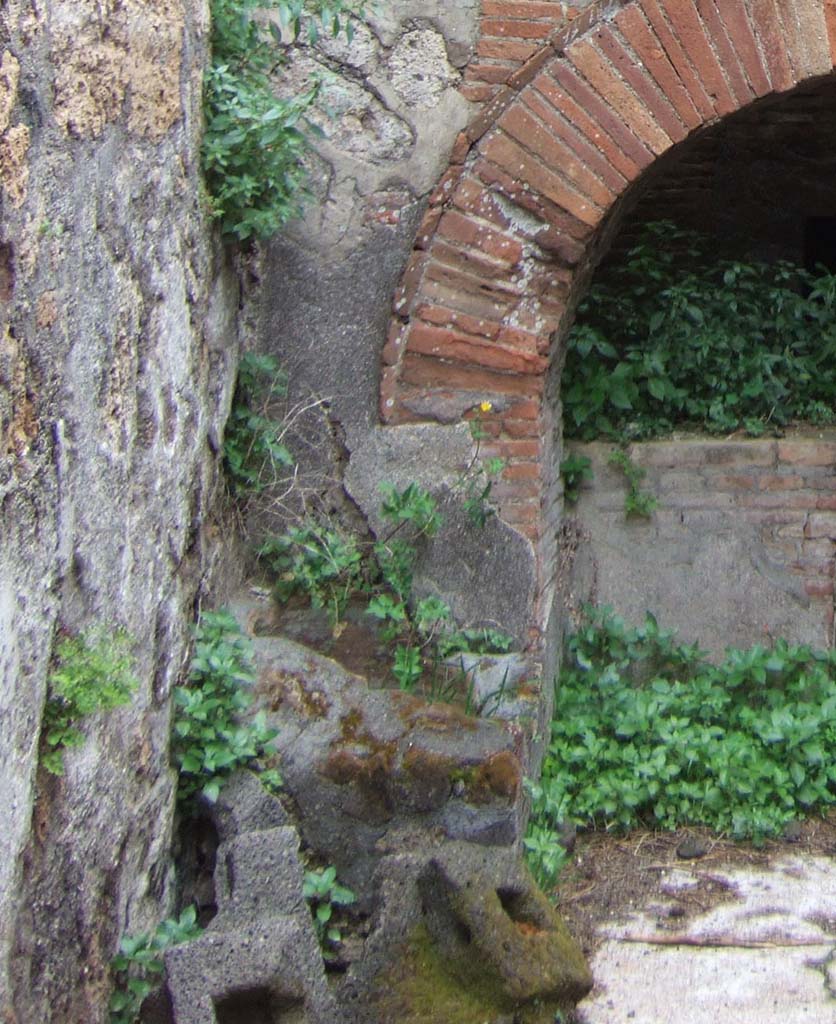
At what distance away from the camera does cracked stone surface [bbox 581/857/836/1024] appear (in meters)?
2.84

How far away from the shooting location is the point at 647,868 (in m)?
3.60

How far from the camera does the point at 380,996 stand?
249cm

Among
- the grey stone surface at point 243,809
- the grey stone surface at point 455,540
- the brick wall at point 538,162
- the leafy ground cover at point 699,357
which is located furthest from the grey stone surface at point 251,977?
the leafy ground cover at point 699,357

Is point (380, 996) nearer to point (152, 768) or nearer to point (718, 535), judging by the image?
point (152, 768)

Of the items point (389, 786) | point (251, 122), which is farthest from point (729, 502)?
point (251, 122)

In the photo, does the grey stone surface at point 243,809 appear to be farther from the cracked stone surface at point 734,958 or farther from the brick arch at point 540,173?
the brick arch at point 540,173


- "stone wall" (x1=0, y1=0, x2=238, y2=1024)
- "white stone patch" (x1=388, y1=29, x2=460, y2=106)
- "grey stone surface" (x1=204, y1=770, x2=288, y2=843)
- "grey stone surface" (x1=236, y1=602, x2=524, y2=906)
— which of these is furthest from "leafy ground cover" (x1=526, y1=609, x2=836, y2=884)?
"white stone patch" (x1=388, y1=29, x2=460, y2=106)

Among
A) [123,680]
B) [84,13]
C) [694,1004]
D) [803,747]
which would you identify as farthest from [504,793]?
[84,13]

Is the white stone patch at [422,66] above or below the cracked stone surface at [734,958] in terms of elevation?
above

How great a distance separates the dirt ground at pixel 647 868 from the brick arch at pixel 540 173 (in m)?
0.91

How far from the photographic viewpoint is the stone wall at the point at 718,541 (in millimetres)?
4637

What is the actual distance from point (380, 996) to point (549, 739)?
164 cm

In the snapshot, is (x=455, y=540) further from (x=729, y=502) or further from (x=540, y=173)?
(x=729, y=502)

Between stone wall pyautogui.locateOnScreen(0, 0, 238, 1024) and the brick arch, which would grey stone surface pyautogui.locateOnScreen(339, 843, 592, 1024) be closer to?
stone wall pyautogui.locateOnScreen(0, 0, 238, 1024)
